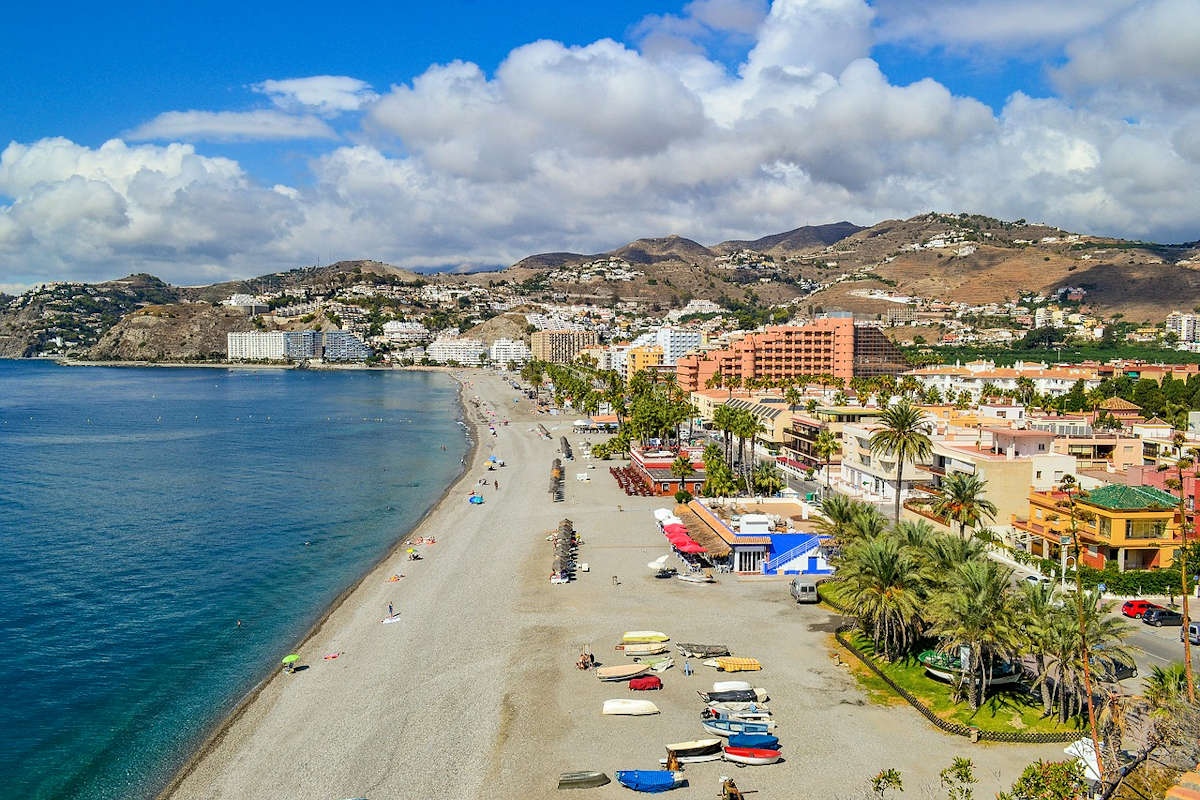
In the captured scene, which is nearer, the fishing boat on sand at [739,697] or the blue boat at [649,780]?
the blue boat at [649,780]

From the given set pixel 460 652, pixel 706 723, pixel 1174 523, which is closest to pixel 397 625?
pixel 460 652

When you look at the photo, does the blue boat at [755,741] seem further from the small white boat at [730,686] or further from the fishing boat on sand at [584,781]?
the fishing boat on sand at [584,781]

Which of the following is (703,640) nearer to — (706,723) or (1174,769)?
(706,723)

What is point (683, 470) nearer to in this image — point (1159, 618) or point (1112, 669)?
point (1159, 618)

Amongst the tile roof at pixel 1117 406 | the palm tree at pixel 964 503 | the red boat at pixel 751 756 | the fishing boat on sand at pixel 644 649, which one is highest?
the tile roof at pixel 1117 406

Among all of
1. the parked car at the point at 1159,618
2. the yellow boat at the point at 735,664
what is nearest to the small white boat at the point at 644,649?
the yellow boat at the point at 735,664

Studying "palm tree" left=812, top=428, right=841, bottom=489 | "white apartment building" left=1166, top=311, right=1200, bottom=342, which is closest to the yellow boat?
"palm tree" left=812, top=428, right=841, bottom=489
